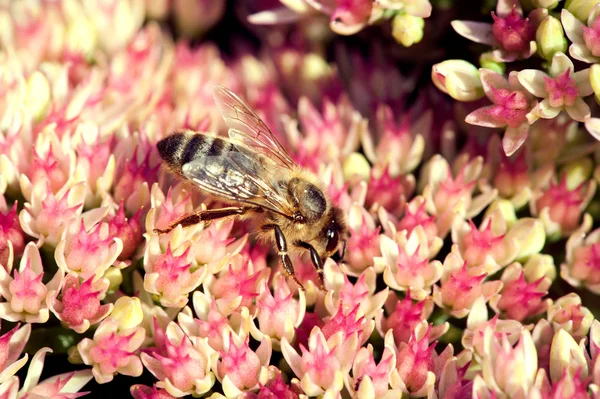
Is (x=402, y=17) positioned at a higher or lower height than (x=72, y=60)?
higher

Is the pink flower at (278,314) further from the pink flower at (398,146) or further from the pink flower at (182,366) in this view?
the pink flower at (398,146)

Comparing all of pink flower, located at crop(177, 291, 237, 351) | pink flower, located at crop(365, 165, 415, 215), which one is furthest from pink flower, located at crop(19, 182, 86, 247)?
pink flower, located at crop(365, 165, 415, 215)

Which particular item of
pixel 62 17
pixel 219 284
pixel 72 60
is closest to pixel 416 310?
pixel 219 284

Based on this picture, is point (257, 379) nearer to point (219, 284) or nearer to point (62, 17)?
point (219, 284)

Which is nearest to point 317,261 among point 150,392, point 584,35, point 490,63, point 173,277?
point 173,277

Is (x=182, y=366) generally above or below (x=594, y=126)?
below

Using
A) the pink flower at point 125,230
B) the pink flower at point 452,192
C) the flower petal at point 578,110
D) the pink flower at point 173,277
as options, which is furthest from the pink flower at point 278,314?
the flower petal at point 578,110

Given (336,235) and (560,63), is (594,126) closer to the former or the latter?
(560,63)
